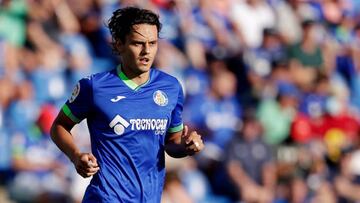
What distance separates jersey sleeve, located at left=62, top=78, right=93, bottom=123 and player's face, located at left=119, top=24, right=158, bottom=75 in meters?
0.30

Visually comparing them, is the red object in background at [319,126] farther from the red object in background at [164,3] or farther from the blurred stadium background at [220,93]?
the red object in background at [164,3]

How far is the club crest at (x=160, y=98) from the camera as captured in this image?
607 cm

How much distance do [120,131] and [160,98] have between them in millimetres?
345

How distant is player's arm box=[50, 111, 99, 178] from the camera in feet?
18.4

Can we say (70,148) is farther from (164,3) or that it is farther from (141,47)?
(164,3)

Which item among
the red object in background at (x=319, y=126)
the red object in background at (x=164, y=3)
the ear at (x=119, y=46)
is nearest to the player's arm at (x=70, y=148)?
the ear at (x=119, y=46)

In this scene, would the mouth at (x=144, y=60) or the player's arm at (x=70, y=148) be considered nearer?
the player's arm at (x=70, y=148)

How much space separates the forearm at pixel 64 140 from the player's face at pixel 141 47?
58 cm

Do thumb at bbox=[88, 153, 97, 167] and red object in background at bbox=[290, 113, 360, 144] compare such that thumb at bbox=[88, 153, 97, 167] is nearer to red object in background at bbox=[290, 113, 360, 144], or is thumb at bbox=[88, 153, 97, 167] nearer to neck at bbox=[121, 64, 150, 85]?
neck at bbox=[121, 64, 150, 85]

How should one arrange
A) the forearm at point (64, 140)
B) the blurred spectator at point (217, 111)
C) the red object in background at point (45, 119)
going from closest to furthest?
the forearm at point (64, 140) < the red object in background at point (45, 119) < the blurred spectator at point (217, 111)

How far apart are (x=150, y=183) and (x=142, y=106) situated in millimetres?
482

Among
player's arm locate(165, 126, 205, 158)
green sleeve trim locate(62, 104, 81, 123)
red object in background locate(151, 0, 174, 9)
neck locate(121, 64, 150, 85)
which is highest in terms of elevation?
neck locate(121, 64, 150, 85)

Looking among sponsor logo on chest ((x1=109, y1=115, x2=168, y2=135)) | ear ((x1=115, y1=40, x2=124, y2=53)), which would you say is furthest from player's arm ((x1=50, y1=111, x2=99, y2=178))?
ear ((x1=115, y1=40, x2=124, y2=53))

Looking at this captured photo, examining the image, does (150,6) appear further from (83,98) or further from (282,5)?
(83,98)
